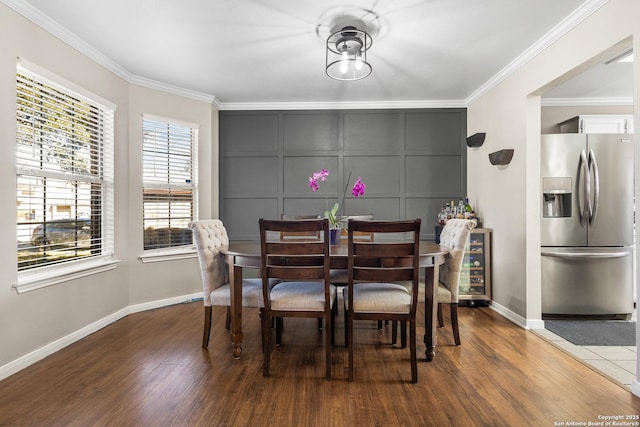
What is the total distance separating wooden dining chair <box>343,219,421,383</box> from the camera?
208 cm

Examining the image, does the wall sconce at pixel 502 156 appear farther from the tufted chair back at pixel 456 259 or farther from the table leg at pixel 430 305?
the table leg at pixel 430 305

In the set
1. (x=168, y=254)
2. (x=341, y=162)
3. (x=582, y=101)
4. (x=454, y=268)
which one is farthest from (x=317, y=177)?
(x=582, y=101)

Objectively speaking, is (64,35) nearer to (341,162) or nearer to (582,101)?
(341,162)

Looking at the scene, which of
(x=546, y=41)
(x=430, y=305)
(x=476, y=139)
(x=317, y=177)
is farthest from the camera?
(x=476, y=139)

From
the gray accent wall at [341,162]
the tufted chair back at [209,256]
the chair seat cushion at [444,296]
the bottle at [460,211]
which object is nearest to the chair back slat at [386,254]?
the chair seat cushion at [444,296]

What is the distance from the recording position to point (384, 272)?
7.10ft

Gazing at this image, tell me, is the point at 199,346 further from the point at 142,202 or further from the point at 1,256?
the point at 142,202

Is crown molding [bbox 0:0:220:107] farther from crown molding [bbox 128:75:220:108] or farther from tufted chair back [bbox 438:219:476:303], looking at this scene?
tufted chair back [bbox 438:219:476:303]

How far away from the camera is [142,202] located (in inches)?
149

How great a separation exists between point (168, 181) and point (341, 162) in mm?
2223

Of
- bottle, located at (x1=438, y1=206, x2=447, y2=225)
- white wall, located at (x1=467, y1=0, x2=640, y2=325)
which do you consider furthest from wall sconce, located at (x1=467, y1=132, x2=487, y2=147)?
bottle, located at (x1=438, y1=206, x2=447, y2=225)

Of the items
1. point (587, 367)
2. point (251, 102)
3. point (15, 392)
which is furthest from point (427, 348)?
point (251, 102)

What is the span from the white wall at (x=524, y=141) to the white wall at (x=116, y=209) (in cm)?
346

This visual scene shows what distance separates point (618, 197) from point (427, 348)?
2564 mm
